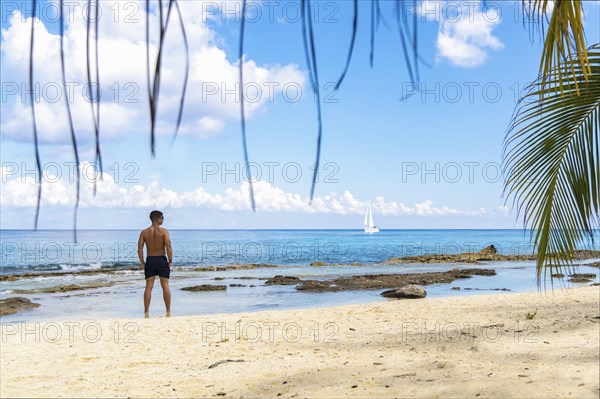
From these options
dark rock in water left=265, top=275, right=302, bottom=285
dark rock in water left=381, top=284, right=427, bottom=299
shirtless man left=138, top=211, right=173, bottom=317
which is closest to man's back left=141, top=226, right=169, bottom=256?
shirtless man left=138, top=211, right=173, bottom=317

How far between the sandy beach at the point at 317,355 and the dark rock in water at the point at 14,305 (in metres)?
2.87

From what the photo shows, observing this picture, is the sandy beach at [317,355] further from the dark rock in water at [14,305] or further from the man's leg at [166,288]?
the dark rock in water at [14,305]

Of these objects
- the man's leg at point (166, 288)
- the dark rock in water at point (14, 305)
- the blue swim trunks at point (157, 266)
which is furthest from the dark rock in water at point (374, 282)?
the dark rock in water at point (14, 305)

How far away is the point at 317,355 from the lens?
5930 mm

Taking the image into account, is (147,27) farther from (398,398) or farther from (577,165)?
(577,165)

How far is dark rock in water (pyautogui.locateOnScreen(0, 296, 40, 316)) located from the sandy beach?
287 centimetres

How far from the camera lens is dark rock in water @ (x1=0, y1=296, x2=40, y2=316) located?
1112 centimetres

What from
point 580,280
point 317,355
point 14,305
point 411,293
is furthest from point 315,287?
point 317,355

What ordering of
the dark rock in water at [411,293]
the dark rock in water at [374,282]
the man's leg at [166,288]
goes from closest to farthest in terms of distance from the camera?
the man's leg at [166,288] < the dark rock in water at [411,293] < the dark rock in water at [374,282]

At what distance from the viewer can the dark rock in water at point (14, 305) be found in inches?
438

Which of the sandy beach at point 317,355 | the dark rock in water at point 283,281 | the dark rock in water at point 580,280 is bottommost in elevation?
the dark rock in water at point 580,280

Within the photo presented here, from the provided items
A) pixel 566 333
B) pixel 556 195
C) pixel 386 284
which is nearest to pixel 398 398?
pixel 556 195

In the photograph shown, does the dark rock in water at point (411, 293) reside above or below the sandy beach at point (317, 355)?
below

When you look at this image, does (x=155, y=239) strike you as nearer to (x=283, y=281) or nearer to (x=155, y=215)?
(x=155, y=215)
